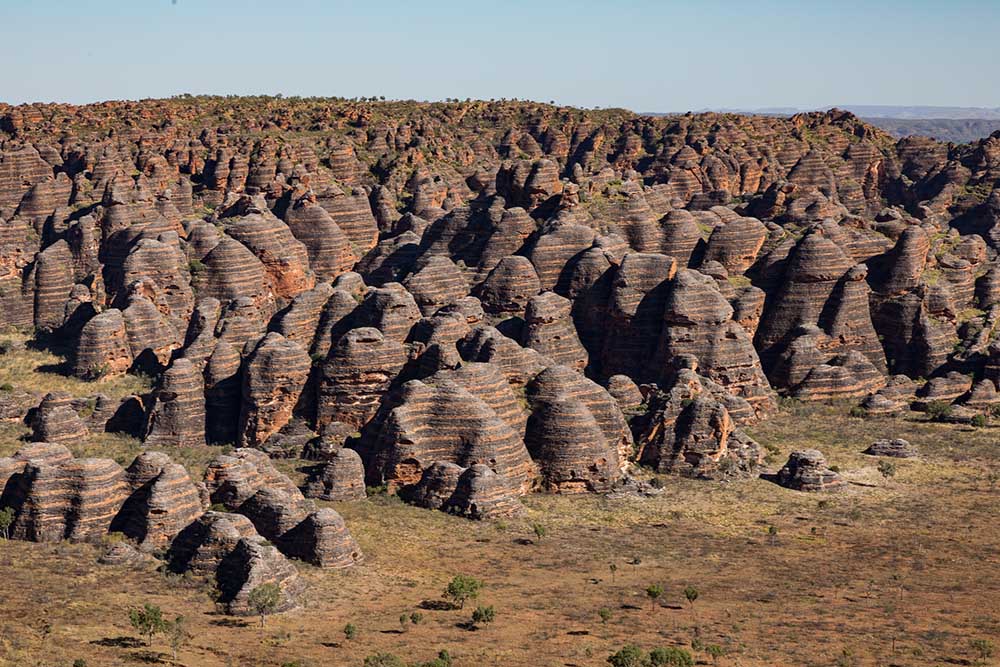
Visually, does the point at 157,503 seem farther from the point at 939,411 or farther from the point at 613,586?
the point at 939,411

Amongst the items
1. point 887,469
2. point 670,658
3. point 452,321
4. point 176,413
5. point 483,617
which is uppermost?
point 452,321

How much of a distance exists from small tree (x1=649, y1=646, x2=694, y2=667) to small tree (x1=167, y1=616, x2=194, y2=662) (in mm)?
15208

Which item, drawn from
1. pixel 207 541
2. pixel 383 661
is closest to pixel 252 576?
pixel 207 541

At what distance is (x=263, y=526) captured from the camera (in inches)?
1751

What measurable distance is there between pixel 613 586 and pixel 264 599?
526 inches

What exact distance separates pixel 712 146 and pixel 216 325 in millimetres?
92175

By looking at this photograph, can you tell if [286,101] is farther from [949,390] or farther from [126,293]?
[949,390]

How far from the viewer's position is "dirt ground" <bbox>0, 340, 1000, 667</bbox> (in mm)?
35500

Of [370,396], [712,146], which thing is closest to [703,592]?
[370,396]

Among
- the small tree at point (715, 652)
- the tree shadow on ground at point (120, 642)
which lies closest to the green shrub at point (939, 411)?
the small tree at point (715, 652)

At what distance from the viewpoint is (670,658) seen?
34.2 meters

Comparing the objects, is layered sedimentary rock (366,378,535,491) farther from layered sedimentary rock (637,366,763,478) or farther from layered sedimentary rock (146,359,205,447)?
layered sedimentary rock (146,359,205,447)

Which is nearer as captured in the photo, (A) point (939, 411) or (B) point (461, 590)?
(B) point (461, 590)

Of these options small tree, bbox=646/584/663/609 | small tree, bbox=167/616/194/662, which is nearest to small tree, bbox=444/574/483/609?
small tree, bbox=646/584/663/609
